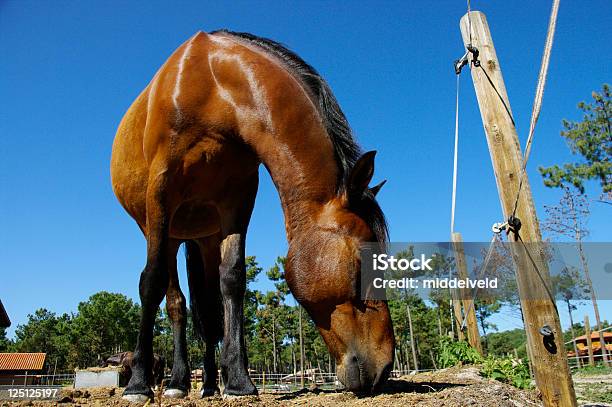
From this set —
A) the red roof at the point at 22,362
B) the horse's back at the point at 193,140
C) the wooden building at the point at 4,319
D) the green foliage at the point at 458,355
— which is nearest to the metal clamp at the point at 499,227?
the horse's back at the point at 193,140

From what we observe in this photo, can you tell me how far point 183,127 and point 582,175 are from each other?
858 inches

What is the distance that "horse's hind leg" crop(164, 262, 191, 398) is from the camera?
4281 millimetres

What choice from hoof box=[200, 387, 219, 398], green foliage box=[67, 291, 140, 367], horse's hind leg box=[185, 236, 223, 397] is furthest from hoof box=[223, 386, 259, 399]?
green foliage box=[67, 291, 140, 367]

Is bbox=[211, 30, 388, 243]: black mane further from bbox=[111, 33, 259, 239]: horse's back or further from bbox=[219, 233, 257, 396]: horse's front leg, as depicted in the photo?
bbox=[219, 233, 257, 396]: horse's front leg

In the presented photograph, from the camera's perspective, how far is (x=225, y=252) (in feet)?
12.9

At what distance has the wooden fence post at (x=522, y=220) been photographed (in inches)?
114

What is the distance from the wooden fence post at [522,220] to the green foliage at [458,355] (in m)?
3.64

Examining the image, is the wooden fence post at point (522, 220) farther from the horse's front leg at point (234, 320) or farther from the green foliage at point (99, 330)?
the green foliage at point (99, 330)

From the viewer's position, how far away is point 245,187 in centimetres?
415

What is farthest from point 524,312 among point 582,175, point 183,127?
point 582,175

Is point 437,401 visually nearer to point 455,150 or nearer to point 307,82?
point 455,150

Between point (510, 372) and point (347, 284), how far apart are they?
322 cm

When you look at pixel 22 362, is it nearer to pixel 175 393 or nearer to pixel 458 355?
pixel 458 355

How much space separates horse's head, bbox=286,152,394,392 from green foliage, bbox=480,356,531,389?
2589 mm
